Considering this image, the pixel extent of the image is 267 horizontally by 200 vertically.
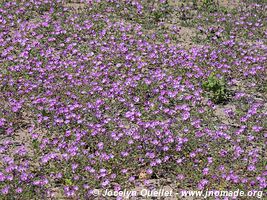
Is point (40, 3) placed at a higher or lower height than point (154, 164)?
higher

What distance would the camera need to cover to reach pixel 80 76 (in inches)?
→ 371

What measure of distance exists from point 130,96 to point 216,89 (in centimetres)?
157

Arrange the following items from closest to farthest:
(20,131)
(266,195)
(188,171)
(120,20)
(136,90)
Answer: (266,195), (188,171), (20,131), (136,90), (120,20)

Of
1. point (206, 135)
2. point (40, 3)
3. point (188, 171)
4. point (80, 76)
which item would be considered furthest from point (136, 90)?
point (40, 3)

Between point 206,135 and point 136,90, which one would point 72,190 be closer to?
point 206,135

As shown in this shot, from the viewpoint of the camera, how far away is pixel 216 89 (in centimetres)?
874

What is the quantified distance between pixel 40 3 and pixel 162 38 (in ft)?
11.9

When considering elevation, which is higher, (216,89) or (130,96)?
(216,89)

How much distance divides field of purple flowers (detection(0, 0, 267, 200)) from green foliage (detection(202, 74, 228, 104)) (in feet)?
0.07

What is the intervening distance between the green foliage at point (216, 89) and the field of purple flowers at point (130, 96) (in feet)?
0.07

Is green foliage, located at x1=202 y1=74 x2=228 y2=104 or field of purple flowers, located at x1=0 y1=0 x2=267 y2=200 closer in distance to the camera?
field of purple flowers, located at x1=0 y1=0 x2=267 y2=200

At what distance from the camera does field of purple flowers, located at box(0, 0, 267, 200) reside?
22.8ft

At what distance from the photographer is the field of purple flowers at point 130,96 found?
22.8ft

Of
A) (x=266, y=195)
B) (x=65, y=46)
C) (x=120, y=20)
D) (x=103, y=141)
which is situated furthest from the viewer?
(x=120, y=20)
